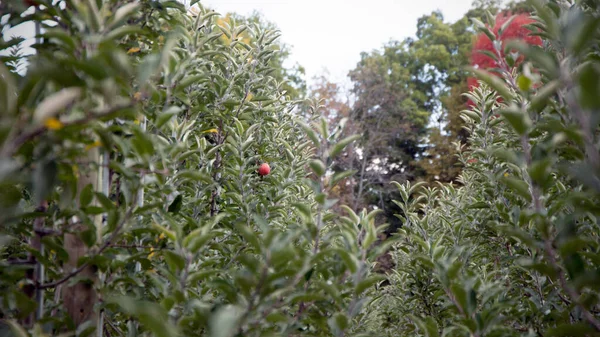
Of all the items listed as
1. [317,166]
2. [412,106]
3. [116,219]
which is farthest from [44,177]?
[412,106]

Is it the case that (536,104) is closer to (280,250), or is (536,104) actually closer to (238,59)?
(280,250)

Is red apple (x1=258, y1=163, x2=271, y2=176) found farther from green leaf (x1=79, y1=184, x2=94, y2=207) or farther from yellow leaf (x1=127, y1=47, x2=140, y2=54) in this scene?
green leaf (x1=79, y1=184, x2=94, y2=207)

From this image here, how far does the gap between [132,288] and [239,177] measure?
0.86 metres

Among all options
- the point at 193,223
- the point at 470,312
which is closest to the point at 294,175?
the point at 193,223

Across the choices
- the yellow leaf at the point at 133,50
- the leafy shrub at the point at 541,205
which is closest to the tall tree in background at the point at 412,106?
the leafy shrub at the point at 541,205

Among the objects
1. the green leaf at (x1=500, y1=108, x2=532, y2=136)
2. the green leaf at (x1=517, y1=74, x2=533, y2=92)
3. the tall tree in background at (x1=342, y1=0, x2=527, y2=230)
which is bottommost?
the green leaf at (x1=500, y1=108, x2=532, y2=136)

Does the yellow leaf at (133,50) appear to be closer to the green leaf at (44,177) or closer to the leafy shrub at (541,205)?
the green leaf at (44,177)

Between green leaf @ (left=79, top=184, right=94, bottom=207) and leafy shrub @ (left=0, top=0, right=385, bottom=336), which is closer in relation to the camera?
leafy shrub @ (left=0, top=0, right=385, bottom=336)

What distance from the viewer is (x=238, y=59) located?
274 cm

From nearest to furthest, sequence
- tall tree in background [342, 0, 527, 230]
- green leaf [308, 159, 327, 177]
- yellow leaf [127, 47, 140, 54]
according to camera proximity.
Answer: green leaf [308, 159, 327, 177] < yellow leaf [127, 47, 140, 54] < tall tree in background [342, 0, 527, 230]

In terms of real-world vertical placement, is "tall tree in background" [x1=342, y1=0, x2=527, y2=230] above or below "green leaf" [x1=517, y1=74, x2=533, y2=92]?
above

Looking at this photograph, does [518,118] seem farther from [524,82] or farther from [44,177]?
[44,177]

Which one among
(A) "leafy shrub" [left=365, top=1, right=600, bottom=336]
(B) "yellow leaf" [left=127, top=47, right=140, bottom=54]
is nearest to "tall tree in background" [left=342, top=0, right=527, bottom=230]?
(A) "leafy shrub" [left=365, top=1, right=600, bottom=336]

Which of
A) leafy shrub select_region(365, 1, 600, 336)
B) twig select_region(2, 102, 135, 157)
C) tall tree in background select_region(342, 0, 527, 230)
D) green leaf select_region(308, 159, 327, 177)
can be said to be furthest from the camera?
tall tree in background select_region(342, 0, 527, 230)
